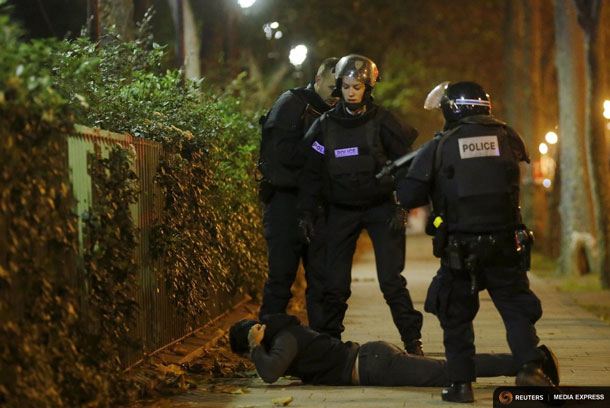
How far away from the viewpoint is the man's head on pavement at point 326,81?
31.4 feet

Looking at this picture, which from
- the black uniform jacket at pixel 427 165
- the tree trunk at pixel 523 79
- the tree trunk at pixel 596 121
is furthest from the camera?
the tree trunk at pixel 523 79

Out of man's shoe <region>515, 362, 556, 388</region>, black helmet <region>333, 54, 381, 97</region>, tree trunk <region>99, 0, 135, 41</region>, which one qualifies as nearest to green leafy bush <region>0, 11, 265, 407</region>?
black helmet <region>333, 54, 381, 97</region>

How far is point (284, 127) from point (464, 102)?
262 centimetres

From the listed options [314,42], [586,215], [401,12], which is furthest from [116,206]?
[401,12]

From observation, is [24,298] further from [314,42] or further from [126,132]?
[314,42]

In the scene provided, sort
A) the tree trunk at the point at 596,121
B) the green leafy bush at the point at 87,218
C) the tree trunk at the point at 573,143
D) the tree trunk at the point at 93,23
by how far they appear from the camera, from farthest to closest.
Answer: the tree trunk at the point at 573,143
the tree trunk at the point at 596,121
the tree trunk at the point at 93,23
the green leafy bush at the point at 87,218

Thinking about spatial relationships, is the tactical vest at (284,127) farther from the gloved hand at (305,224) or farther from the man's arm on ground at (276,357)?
the man's arm on ground at (276,357)

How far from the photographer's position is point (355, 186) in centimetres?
890

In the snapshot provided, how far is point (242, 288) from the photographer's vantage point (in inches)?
518

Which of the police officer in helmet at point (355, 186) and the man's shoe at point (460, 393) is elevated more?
the police officer in helmet at point (355, 186)

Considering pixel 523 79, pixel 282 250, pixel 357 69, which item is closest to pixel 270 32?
pixel 523 79

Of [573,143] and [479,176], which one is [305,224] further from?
[573,143]

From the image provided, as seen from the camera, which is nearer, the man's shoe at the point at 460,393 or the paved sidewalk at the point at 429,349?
the man's shoe at the point at 460,393
